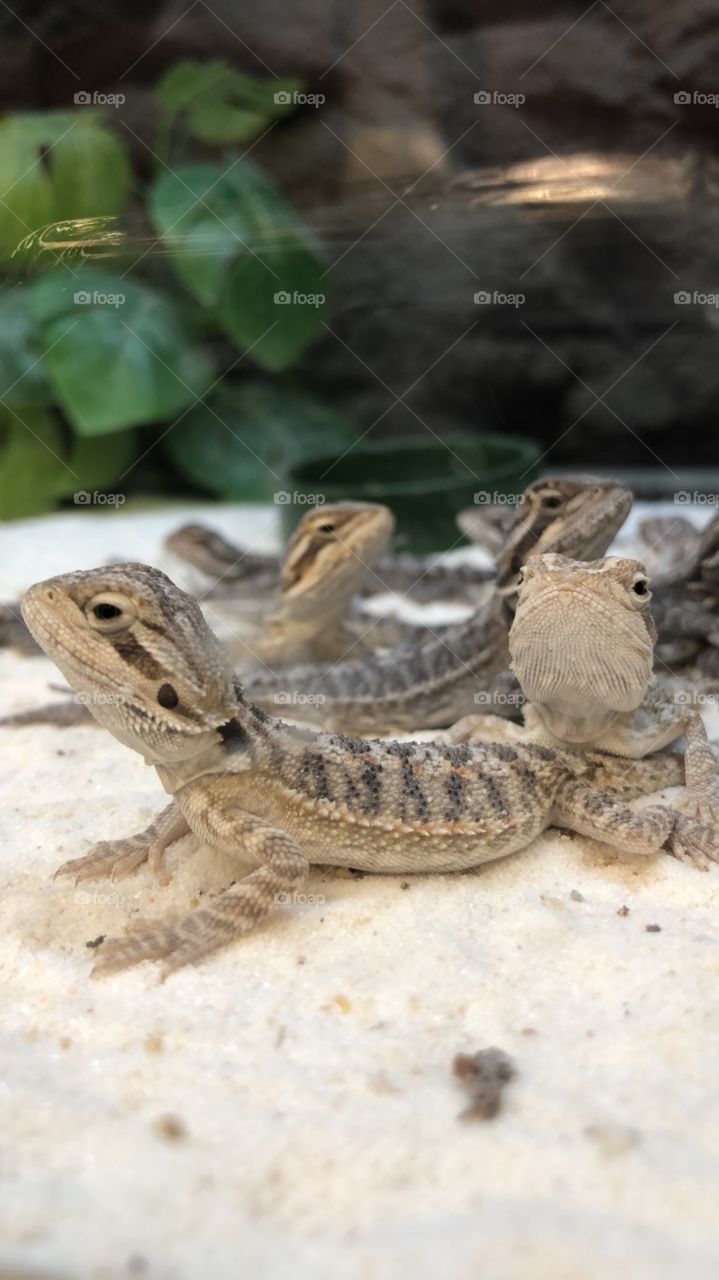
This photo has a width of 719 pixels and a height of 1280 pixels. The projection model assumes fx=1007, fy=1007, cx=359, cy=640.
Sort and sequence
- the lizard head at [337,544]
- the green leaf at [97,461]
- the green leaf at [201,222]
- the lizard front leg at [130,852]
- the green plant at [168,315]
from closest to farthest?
the lizard front leg at [130,852] < the lizard head at [337,544] < the green leaf at [201,222] < the green plant at [168,315] < the green leaf at [97,461]

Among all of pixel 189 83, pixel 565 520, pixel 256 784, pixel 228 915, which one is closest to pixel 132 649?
pixel 256 784

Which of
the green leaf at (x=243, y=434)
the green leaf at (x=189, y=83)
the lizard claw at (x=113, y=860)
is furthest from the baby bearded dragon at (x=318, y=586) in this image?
the green leaf at (x=189, y=83)

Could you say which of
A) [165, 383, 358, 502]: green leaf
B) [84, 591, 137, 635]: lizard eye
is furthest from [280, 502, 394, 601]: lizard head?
[165, 383, 358, 502]: green leaf

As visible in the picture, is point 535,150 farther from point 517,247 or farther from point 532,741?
point 532,741

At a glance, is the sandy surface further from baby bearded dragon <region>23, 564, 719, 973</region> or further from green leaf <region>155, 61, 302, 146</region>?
green leaf <region>155, 61, 302, 146</region>

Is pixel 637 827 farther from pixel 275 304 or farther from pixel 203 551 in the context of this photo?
pixel 275 304

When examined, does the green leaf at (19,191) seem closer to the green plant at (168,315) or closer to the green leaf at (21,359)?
the green plant at (168,315)
